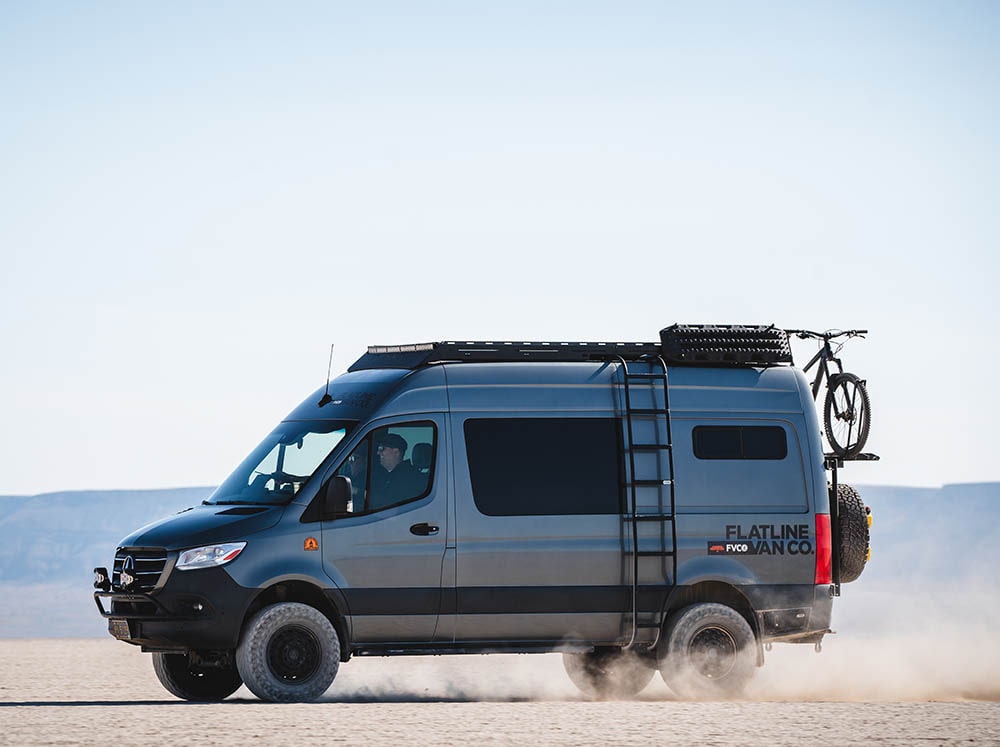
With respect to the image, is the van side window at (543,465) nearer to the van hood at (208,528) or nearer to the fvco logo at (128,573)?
the van hood at (208,528)

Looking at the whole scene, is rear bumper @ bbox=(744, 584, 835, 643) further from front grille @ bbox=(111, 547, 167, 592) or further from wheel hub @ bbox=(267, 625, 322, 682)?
front grille @ bbox=(111, 547, 167, 592)

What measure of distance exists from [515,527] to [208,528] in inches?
113

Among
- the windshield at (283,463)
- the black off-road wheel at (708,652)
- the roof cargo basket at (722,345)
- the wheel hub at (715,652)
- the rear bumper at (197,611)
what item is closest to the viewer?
the rear bumper at (197,611)

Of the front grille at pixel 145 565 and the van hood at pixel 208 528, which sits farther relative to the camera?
the front grille at pixel 145 565

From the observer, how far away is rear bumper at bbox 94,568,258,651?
16.6 meters

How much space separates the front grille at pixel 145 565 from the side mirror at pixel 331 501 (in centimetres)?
135

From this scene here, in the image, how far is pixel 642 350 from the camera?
18.5 m

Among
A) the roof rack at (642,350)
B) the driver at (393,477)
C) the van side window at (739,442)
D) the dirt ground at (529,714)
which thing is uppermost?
the roof rack at (642,350)

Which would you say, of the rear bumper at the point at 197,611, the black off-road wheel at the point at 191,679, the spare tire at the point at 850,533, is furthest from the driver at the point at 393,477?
the spare tire at the point at 850,533

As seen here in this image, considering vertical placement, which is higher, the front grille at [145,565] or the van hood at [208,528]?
the van hood at [208,528]

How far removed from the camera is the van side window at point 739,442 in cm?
1802

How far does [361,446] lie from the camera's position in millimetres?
17109

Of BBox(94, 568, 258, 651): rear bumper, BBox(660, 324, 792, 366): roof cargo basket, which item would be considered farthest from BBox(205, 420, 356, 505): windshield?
BBox(660, 324, 792, 366): roof cargo basket

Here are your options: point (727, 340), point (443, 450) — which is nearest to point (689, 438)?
point (727, 340)
